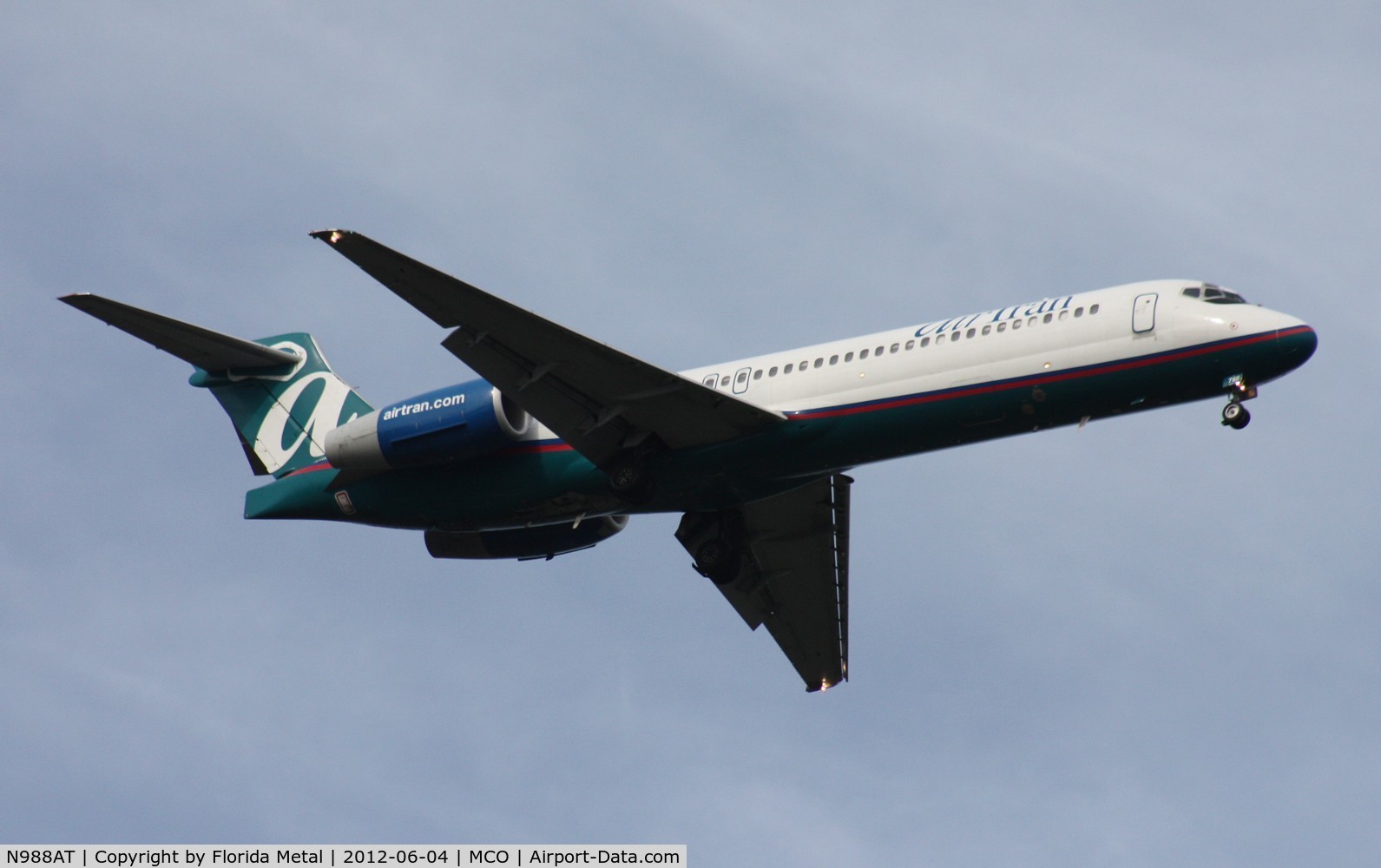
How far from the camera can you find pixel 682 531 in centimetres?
3111

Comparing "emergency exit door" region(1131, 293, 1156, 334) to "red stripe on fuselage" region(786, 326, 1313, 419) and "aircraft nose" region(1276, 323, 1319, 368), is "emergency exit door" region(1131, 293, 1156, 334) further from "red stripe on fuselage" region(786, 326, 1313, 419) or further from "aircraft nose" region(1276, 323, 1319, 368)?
"aircraft nose" region(1276, 323, 1319, 368)

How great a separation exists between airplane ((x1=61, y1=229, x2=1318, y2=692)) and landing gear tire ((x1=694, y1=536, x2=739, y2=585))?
36 millimetres

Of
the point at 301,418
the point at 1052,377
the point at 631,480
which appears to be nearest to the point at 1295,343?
the point at 1052,377

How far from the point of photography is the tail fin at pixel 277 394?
31.6 meters

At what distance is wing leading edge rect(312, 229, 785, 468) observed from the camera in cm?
2564

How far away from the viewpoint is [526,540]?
30.9 m

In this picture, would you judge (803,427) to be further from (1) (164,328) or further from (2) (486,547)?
(1) (164,328)

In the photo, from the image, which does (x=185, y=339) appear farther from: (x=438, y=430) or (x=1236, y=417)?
(x=1236, y=417)

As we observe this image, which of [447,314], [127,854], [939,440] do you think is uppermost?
[447,314]

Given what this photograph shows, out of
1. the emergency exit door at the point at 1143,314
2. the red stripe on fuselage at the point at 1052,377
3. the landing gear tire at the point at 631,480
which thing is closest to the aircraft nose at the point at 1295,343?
the red stripe on fuselage at the point at 1052,377

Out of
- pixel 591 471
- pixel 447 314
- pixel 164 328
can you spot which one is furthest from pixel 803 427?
pixel 164 328

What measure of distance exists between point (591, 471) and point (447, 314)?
3.93 m

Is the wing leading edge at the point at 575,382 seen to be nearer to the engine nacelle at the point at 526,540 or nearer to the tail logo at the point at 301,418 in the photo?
the engine nacelle at the point at 526,540

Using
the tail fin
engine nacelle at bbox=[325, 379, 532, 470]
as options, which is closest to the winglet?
engine nacelle at bbox=[325, 379, 532, 470]
